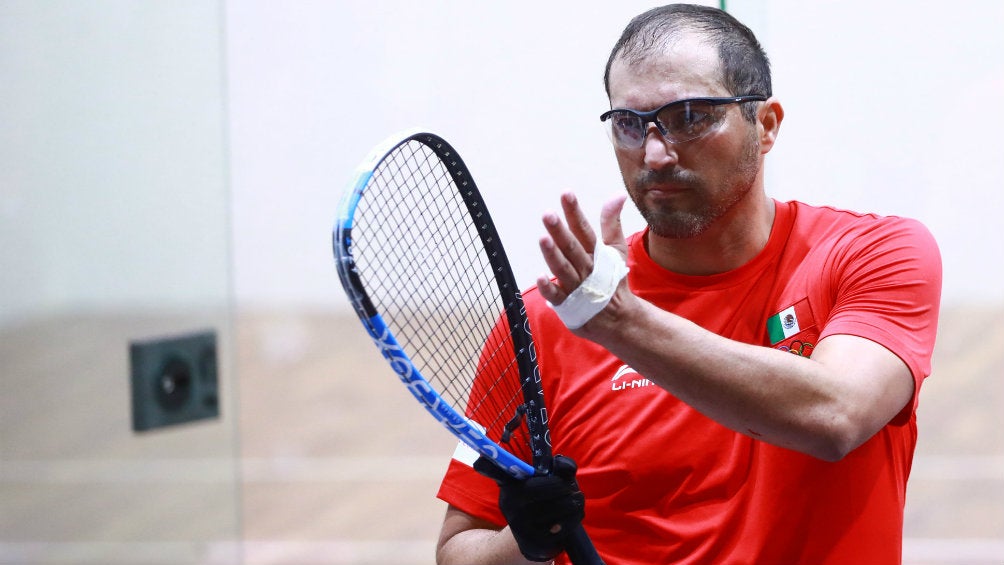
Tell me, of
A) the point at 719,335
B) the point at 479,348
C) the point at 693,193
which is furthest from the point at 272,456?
the point at 719,335

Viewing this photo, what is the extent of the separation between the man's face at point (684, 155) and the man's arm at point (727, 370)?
0.64 ft

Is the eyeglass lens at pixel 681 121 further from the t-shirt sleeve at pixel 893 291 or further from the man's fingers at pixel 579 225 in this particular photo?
the man's fingers at pixel 579 225

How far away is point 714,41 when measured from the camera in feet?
3.57

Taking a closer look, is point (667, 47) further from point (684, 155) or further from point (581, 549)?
point (581, 549)

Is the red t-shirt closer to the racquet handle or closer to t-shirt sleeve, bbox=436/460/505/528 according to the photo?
t-shirt sleeve, bbox=436/460/505/528

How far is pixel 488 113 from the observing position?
4.75 feet

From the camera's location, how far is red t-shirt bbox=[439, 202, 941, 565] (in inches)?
39.4

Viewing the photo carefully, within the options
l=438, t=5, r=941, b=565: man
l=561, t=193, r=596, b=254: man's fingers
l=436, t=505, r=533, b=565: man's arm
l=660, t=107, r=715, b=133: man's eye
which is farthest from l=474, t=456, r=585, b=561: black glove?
l=660, t=107, r=715, b=133: man's eye

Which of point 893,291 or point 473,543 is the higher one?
point 893,291

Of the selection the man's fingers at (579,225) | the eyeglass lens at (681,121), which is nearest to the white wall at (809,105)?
the eyeglass lens at (681,121)

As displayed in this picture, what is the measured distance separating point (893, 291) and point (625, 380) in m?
0.27

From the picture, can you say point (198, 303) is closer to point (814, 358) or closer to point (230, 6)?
point (230, 6)

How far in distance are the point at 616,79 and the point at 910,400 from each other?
1.34 ft

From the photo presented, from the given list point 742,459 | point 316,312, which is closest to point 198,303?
point 742,459
